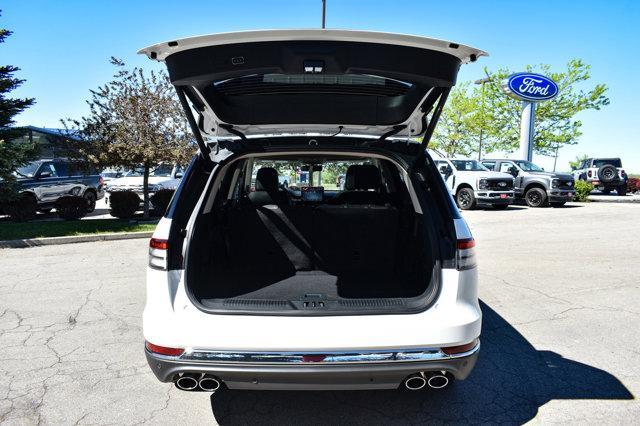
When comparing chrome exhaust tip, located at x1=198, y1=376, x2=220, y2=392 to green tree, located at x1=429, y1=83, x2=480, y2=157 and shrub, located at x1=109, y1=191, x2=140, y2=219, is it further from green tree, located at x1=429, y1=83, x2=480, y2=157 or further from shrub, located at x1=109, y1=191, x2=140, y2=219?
green tree, located at x1=429, y1=83, x2=480, y2=157

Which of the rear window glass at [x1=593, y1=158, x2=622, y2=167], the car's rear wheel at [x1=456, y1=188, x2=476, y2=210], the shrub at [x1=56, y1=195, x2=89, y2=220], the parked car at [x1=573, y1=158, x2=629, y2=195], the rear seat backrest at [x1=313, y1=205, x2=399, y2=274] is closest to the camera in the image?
the rear seat backrest at [x1=313, y1=205, x2=399, y2=274]

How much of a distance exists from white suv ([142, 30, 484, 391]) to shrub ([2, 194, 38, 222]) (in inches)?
445

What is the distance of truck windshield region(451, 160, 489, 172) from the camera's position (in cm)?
1719

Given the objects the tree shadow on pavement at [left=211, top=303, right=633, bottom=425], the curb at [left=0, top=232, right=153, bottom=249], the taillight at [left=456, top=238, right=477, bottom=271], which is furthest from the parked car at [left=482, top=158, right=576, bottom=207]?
the taillight at [left=456, top=238, right=477, bottom=271]

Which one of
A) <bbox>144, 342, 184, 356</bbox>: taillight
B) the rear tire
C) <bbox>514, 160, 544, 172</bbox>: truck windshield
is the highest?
<bbox>514, 160, 544, 172</bbox>: truck windshield

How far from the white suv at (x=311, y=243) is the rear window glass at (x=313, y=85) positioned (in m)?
0.02

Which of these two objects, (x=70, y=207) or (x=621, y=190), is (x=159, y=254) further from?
(x=621, y=190)

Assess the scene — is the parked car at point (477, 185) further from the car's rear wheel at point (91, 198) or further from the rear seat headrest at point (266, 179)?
the rear seat headrest at point (266, 179)

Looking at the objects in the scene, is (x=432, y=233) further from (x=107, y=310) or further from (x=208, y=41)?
(x=107, y=310)

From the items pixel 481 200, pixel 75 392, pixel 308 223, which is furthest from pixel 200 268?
pixel 481 200

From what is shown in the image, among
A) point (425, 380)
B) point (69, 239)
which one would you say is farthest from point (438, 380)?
point (69, 239)

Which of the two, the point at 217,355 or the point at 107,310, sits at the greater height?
the point at 217,355

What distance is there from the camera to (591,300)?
5168mm

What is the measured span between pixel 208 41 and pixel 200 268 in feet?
4.54
